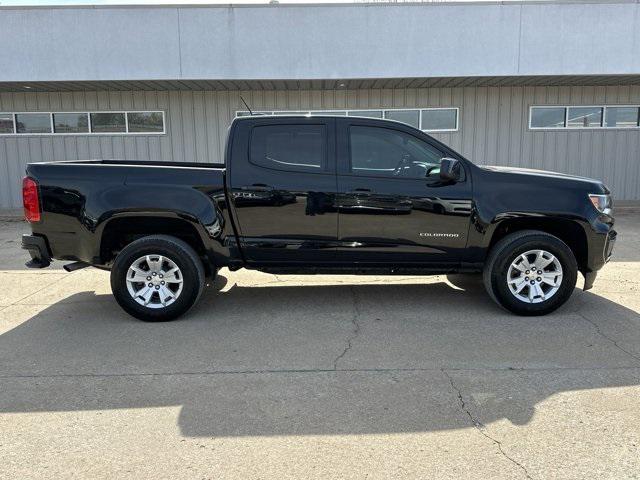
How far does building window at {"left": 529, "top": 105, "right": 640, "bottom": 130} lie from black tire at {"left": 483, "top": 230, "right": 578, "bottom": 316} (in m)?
9.20

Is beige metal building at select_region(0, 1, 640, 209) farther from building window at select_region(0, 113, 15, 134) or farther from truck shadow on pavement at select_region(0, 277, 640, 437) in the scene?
truck shadow on pavement at select_region(0, 277, 640, 437)

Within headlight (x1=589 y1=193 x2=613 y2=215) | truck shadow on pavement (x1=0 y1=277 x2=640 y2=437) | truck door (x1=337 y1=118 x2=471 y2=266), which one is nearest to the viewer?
truck shadow on pavement (x1=0 y1=277 x2=640 y2=437)

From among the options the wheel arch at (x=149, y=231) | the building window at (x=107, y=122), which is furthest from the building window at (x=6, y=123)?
the wheel arch at (x=149, y=231)

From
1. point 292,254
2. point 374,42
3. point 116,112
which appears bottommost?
point 292,254

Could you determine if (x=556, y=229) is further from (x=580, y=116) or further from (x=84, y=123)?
(x=84, y=123)

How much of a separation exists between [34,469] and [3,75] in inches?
438

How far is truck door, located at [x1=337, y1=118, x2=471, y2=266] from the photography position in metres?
5.00

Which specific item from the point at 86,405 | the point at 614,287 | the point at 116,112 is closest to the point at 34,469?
the point at 86,405

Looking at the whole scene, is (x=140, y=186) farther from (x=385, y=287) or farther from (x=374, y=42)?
(x=374, y=42)

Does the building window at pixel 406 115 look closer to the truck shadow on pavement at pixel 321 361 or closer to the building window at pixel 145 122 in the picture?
the building window at pixel 145 122

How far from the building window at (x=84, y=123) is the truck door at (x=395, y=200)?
927 cm

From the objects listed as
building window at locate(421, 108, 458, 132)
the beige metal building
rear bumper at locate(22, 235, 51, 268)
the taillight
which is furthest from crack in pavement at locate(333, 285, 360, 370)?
building window at locate(421, 108, 458, 132)

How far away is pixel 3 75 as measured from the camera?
36.5 ft

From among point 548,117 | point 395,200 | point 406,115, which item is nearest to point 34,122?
point 406,115
